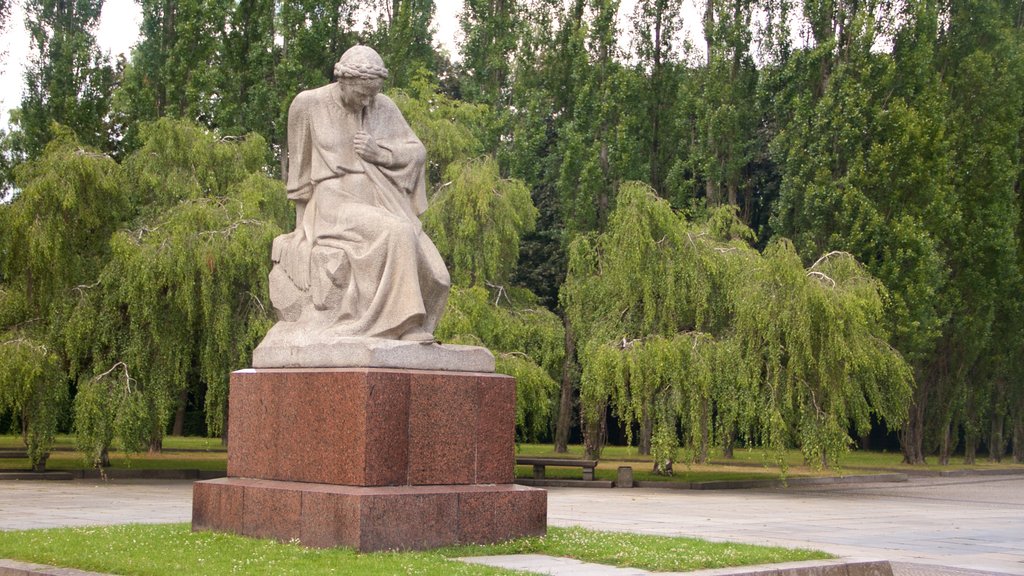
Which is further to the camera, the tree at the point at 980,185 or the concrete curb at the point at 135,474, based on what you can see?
the tree at the point at 980,185

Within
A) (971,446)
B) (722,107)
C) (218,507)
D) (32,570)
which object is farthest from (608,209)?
(32,570)

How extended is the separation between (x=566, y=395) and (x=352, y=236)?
2128 centimetres

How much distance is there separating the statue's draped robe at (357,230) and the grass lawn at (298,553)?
5.45 feet

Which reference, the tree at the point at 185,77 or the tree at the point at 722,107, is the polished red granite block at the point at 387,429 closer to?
the tree at the point at 185,77

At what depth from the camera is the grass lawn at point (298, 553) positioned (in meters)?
7.16

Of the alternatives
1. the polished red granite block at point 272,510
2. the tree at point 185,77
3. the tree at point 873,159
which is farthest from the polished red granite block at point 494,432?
the tree at point 185,77

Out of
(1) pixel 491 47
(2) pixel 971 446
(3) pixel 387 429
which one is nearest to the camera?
(3) pixel 387 429

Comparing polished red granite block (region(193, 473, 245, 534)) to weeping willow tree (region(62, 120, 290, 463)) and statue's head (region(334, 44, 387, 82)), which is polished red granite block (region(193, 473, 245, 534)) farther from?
weeping willow tree (region(62, 120, 290, 463))

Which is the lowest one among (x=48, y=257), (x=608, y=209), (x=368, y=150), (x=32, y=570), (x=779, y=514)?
(x=779, y=514)

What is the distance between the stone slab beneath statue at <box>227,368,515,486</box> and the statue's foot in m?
0.32

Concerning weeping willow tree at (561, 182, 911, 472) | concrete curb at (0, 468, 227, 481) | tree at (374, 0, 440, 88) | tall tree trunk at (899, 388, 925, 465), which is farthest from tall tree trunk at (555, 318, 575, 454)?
tall tree trunk at (899, 388, 925, 465)

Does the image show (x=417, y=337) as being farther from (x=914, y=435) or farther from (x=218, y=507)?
(x=914, y=435)

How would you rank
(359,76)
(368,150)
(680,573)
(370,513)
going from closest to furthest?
(680,573)
(370,513)
(359,76)
(368,150)

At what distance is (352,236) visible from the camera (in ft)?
29.7
